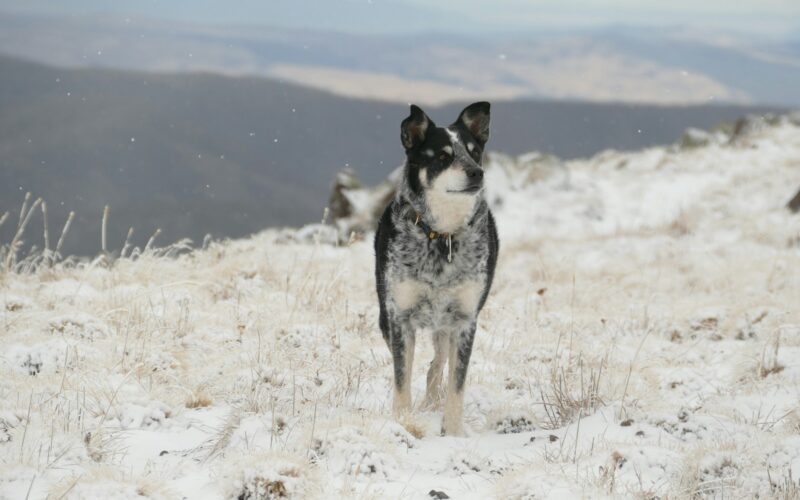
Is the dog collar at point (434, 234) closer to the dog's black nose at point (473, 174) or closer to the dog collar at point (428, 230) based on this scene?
the dog collar at point (428, 230)

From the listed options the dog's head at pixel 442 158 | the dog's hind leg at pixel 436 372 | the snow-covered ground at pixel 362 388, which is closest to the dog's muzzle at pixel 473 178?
the dog's head at pixel 442 158

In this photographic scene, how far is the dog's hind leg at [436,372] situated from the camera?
5352mm

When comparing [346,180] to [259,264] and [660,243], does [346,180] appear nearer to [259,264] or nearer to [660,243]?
[660,243]

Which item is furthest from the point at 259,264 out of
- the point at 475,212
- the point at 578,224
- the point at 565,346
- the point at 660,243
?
the point at 578,224

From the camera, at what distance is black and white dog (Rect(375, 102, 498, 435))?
Result: 471cm

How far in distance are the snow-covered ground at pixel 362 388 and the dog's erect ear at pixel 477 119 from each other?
1902 mm

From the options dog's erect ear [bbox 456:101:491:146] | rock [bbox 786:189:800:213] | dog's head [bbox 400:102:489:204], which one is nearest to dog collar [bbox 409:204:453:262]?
dog's head [bbox 400:102:489:204]

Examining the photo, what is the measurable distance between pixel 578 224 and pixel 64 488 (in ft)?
55.8

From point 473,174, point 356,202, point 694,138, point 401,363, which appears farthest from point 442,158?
point 694,138

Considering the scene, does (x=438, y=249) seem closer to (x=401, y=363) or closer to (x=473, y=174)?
(x=473, y=174)

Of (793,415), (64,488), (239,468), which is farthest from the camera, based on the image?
(793,415)

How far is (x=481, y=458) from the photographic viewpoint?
4254mm

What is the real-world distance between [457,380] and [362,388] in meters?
0.96

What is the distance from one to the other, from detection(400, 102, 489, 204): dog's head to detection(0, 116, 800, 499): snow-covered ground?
5.20 feet
